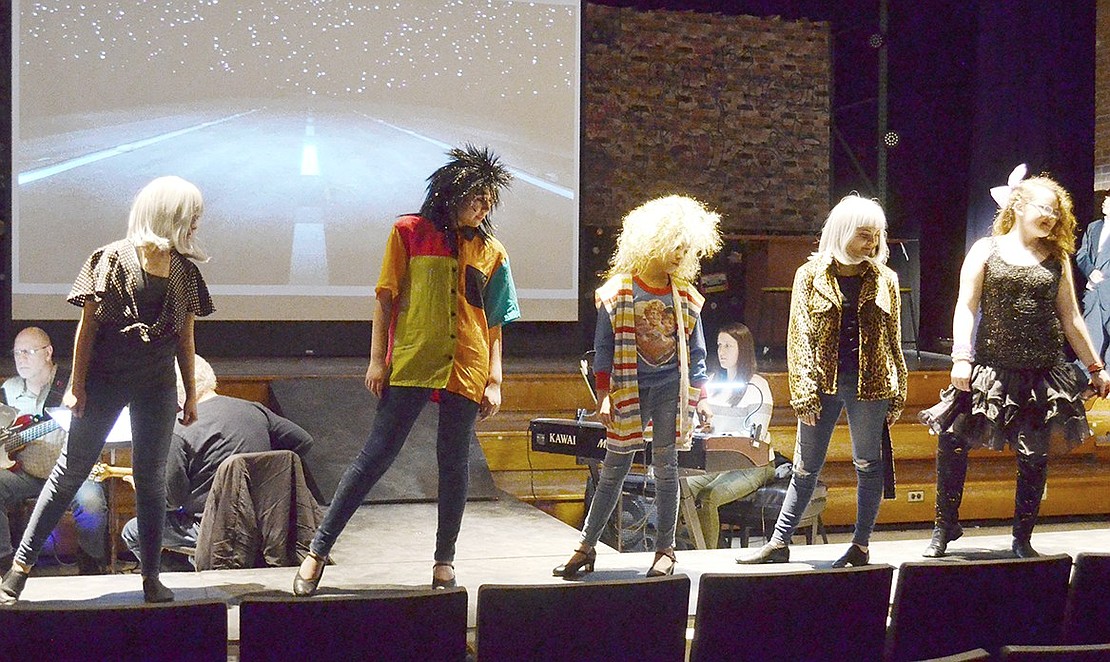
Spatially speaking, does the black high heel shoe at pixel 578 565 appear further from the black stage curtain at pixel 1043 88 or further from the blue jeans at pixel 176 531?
the black stage curtain at pixel 1043 88

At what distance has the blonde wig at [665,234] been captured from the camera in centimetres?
335

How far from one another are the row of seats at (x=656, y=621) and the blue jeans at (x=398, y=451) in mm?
913

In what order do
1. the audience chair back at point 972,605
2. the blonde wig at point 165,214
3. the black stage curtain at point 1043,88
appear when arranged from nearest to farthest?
the audience chair back at point 972,605
the blonde wig at point 165,214
the black stage curtain at point 1043,88

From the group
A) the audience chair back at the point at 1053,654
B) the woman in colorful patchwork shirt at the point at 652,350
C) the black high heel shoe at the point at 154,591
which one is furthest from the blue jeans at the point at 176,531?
the audience chair back at the point at 1053,654

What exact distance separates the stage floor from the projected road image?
2.93 metres

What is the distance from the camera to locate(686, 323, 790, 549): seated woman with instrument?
5.01m

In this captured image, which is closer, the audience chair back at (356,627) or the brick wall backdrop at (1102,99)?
the audience chair back at (356,627)

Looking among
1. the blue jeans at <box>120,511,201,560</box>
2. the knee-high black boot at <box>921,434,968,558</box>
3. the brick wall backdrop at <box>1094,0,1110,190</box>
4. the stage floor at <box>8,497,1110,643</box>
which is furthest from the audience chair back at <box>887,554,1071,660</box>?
the brick wall backdrop at <box>1094,0,1110,190</box>

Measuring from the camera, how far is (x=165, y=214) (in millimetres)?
2891

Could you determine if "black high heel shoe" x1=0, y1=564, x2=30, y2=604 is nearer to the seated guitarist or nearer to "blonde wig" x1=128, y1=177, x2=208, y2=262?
"blonde wig" x1=128, y1=177, x2=208, y2=262

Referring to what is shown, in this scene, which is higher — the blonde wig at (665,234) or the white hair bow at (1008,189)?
the white hair bow at (1008,189)

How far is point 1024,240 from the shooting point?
12.0ft

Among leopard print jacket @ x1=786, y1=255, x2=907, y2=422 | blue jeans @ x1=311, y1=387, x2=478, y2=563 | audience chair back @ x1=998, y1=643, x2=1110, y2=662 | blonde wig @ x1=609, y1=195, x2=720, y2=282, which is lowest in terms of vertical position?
audience chair back @ x1=998, y1=643, x2=1110, y2=662

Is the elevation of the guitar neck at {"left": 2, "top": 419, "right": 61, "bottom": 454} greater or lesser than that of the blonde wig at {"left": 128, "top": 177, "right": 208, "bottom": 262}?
lesser
